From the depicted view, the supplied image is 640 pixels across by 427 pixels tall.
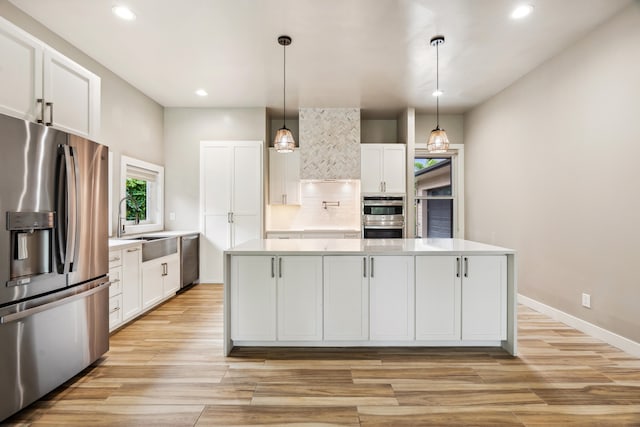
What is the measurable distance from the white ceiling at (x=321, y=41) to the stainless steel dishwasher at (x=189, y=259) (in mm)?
2086

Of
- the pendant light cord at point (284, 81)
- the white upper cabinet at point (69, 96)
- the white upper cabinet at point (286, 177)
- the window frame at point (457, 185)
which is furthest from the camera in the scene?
the window frame at point (457, 185)

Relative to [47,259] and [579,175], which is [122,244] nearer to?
[47,259]

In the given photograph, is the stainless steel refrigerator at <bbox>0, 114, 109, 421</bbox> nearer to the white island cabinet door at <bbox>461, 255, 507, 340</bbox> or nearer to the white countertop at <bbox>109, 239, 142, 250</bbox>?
the white countertop at <bbox>109, 239, 142, 250</bbox>

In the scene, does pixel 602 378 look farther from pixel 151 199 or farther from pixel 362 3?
pixel 151 199

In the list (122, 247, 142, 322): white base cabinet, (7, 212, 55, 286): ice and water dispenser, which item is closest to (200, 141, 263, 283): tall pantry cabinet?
(122, 247, 142, 322): white base cabinet

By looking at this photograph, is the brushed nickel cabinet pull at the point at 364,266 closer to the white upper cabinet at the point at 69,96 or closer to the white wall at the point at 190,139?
the white upper cabinet at the point at 69,96

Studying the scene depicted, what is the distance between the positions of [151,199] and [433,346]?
442cm

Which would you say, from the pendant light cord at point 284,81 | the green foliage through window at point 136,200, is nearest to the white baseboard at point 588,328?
the pendant light cord at point 284,81

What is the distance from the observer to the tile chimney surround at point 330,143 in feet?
16.9

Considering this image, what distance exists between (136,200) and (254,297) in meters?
3.00

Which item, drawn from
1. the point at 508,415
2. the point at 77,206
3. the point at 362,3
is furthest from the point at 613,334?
the point at 77,206

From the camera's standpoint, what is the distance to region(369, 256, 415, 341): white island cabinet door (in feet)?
8.46

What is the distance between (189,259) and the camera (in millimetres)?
4723

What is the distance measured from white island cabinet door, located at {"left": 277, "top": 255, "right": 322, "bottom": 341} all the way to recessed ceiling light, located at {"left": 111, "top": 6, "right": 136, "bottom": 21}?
2389mm
